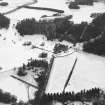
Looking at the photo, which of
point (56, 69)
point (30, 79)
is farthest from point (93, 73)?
point (30, 79)

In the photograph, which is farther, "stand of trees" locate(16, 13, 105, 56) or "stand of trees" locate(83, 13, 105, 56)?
"stand of trees" locate(16, 13, 105, 56)

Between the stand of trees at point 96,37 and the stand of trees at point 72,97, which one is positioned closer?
the stand of trees at point 72,97

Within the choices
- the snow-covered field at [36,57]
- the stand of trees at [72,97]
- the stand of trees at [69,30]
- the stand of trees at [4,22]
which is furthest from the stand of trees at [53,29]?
the stand of trees at [72,97]

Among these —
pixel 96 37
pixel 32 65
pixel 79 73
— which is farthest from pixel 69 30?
pixel 79 73

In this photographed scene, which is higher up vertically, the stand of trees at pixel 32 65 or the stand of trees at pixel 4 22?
the stand of trees at pixel 4 22

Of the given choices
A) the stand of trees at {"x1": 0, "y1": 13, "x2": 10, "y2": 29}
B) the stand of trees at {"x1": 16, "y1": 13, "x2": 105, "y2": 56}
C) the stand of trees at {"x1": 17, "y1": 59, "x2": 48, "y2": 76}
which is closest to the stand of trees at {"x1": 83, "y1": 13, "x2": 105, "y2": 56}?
the stand of trees at {"x1": 16, "y1": 13, "x2": 105, "y2": 56}

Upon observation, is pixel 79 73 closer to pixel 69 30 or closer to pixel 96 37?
pixel 96 37

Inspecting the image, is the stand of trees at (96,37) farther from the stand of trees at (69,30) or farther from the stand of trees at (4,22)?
the stand of trees at (4,22)

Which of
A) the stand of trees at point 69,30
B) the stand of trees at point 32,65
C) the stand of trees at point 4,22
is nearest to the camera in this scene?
the stand of trees at point 32,65

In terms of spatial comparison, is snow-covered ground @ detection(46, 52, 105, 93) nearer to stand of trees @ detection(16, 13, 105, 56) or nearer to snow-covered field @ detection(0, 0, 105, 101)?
snow-covered field @ detection(0, 0, 105, 101)

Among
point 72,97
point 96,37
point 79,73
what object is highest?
point 96,37

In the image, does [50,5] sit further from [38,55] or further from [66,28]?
[38,55]
